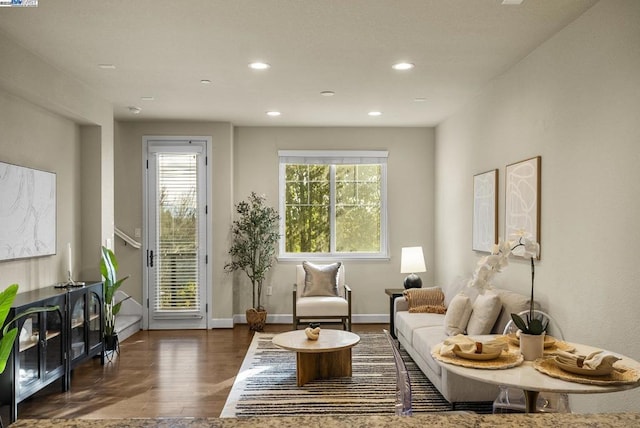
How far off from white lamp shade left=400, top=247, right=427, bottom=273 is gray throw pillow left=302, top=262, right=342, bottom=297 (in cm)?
90

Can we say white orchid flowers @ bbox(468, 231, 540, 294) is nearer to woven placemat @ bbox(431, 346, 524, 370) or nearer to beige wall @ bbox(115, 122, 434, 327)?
woven placemat @ bbox(431, 346, 524, 370)

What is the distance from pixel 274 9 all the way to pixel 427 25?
3.26ft

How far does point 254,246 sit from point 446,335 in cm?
322

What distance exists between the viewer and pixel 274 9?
3.29 m

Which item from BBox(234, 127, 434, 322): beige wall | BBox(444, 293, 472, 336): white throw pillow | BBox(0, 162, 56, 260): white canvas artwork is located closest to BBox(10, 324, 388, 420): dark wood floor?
BBox(0, 162, 56, 260): white canvas artwork

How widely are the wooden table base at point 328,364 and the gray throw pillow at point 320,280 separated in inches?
81.6

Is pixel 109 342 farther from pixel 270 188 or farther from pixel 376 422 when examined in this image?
pixel 376 422

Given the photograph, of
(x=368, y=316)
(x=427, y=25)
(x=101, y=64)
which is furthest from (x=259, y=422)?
(x=368, y=316)

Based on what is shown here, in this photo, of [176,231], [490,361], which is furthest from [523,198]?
[176,231]

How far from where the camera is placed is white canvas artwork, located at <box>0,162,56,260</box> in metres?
4.23

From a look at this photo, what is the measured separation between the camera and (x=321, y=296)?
22.5 ft

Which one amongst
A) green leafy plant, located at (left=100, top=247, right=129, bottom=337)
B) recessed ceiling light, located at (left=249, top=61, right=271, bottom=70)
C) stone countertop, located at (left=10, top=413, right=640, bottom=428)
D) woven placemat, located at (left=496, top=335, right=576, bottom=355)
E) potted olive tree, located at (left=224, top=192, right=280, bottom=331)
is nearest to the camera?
stone countertop, located at (left=10, top=413, right=640, bottom=428)

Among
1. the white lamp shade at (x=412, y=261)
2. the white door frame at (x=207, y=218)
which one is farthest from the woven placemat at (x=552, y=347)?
the white door frame at (x=207, y=218)

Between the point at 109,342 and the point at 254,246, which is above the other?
the point at 254,246
